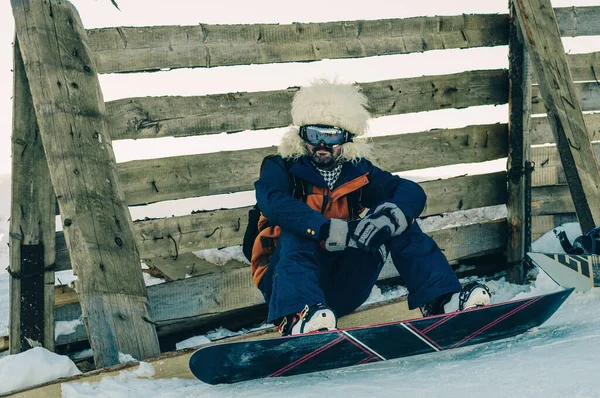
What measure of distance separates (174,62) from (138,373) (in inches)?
86.2

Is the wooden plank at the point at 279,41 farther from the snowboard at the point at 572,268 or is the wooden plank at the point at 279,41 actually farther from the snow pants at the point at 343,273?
the snowboard at the point at 572,268

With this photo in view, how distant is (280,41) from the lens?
16.3ft

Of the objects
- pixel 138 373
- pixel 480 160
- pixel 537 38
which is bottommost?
pixel 138 373

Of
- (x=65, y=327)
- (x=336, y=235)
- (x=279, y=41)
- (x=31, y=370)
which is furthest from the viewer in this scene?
(x=279, y=41)

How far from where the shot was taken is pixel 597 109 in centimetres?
768

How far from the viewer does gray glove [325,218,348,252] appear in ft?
10.3

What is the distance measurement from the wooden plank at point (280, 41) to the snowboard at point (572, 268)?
6.69ft

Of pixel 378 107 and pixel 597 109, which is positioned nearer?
pixel 378 107

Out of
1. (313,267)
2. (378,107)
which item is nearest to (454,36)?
(378,107)

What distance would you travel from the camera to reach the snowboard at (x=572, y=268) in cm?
431

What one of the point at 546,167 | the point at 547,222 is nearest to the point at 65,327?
the point at 547,222

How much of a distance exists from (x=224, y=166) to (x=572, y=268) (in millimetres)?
2359

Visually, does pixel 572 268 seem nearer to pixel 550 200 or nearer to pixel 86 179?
pixel 550 200

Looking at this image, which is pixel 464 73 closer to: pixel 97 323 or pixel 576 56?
pixel 576 56
